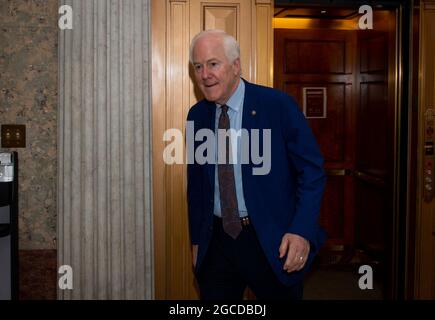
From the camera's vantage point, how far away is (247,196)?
6.74ft

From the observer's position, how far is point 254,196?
81.0 inches

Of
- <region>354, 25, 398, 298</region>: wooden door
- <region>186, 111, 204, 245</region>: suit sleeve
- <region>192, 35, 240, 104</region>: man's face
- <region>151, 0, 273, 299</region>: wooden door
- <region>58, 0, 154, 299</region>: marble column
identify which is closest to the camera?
<region>192, 35, 240, 104</region>: man's face

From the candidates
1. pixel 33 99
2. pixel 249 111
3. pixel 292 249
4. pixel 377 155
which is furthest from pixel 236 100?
pixel 377 155

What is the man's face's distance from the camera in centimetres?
207

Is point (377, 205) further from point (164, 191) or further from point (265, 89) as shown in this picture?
point (265, 89)

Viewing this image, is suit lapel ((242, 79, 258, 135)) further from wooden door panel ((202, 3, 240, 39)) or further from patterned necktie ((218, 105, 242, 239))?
wooden door panel ((202, 3, 240, 39))

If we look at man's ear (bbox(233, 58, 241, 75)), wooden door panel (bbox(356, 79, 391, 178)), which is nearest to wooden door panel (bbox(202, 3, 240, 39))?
man's ear (bbox(233, 58, 241, 75))

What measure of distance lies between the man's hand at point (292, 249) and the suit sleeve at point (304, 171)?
0.07 feet

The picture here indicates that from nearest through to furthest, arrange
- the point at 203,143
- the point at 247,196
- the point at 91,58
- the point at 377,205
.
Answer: the point at 247,196 → the point at 203,143 → the point at 91,58 → the point at 377,205

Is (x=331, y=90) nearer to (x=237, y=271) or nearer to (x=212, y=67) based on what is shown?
(x=212, y=67)

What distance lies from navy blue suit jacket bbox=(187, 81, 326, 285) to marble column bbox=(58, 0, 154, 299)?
25.0 inches

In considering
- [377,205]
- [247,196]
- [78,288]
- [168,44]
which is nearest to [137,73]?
[168,44]

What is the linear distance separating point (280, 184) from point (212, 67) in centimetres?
54

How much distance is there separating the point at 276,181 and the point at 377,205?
2083mm
